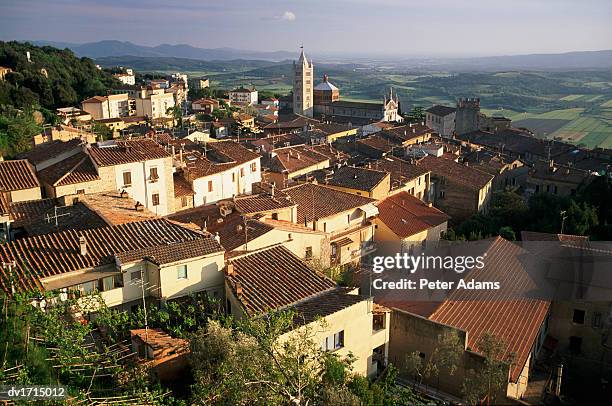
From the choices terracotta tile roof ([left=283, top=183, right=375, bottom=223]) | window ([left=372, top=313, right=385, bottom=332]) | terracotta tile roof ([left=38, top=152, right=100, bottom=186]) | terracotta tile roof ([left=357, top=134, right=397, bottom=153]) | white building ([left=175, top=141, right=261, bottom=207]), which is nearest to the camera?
window ([left=372, top=313, right=385, bottom=332])

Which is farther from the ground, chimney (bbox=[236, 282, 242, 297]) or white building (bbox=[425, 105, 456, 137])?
chimney (bbox=[236, 282, 242, 297])

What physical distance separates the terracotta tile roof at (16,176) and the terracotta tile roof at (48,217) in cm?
92

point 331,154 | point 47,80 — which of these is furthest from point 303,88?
point 331,154

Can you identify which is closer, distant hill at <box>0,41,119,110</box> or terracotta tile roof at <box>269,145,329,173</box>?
terracotta tile roof at <box>269,145,329,173</box>

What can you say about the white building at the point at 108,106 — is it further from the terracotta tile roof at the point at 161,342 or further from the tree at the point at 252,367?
the tree at the point at 252,367

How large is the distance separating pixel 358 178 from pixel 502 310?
45.7 feet

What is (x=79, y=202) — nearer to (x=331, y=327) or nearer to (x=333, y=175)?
(x=331, y=327)

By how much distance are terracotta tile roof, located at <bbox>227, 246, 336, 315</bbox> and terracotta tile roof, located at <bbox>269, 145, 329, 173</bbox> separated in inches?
765

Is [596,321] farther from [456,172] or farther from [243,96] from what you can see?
[243,96]

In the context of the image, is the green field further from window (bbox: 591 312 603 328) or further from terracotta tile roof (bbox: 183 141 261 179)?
window (bbox: 591 312 603 328)

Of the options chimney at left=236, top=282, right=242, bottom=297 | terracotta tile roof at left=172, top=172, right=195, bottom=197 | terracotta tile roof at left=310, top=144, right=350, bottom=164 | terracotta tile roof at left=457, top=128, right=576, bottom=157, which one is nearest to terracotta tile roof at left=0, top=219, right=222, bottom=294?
chimney at left=236, top=282, right=242, bottom=297

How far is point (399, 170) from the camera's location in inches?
1310

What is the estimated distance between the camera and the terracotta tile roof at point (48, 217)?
15.1m

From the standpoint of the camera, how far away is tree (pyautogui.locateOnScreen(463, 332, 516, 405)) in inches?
388
